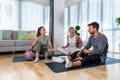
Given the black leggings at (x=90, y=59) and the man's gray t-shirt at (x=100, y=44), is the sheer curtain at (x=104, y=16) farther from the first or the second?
the black leggings at (x=90, y=59)

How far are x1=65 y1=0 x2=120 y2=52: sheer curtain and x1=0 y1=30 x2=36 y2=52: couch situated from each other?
7.50 feet

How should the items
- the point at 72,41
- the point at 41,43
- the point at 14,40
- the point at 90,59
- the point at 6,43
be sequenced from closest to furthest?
the point at 90,59 → the point at 41,43 → the point at 72,41 → the point at 6,43 → the point at 14,40

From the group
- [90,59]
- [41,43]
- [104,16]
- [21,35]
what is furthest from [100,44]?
[21,35]

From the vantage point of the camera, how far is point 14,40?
4.68 metres

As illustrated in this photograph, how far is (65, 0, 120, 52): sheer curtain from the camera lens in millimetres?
4547

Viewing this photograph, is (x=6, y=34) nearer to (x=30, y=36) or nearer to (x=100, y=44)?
(x=30, y=36)

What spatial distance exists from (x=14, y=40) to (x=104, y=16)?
11.0 feet

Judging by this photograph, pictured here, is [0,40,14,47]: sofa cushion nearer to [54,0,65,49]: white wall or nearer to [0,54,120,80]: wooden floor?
[54,0,65,49]: white wall

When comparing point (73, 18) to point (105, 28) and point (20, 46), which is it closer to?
point (105, 28)

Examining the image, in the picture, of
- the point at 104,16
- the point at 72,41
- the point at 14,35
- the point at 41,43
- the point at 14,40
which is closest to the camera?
the point at 41,43

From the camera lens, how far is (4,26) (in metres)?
5.39

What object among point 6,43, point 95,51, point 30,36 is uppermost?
point 30,36

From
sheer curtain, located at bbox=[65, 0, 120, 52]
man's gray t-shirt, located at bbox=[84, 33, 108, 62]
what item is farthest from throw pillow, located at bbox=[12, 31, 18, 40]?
man's gray t-shirt, located at bbox=[84, 33, 108, 62]

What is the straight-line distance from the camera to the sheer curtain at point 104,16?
4.55m
